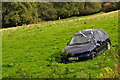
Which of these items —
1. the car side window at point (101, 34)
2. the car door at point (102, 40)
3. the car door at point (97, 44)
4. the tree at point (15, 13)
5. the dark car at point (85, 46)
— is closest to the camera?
the dark car at point (85, 46)

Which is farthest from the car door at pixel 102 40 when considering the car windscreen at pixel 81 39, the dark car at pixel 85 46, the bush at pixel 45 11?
the bush at pixel 45 11

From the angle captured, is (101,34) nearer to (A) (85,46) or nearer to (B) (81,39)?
(B) (81,39)

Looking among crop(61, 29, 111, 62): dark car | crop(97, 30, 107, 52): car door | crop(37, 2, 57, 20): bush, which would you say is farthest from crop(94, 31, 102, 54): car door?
crop(37, 2, 57, 20): bush

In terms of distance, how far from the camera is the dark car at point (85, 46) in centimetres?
1402

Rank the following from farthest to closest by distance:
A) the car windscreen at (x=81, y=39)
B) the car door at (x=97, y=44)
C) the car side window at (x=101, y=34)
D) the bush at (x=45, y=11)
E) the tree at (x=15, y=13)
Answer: the bush at (x=45, y=11)
the tree at (x=15, y=13)
the car side window at (x=101, y=34)
the car windscreen at (x=81, y=39)
the car door at (x=97, y=44)

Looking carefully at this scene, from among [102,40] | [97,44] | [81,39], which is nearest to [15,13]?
[81,39]

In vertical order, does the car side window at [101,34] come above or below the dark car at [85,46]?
above

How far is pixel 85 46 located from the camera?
14.6 m

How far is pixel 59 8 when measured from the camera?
82.0 m

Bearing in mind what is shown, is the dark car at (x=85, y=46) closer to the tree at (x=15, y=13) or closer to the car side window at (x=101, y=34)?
the car side window at (x=101, y=34)

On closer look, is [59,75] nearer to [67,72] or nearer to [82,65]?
[67,72]

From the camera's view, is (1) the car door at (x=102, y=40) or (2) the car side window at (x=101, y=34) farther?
(2) the car side window at (x=101, y=34)

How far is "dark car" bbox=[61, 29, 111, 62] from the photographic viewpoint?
14016 millimetres

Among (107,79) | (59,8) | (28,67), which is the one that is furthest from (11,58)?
(59,8)
